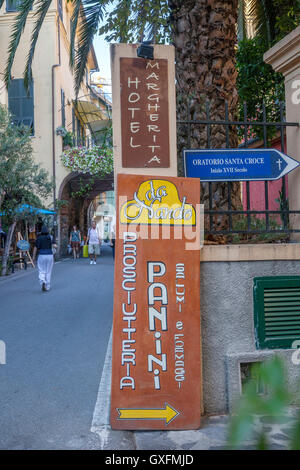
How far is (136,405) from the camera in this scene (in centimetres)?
321

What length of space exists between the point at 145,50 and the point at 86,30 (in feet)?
14.2

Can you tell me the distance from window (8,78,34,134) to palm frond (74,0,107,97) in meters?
14.4

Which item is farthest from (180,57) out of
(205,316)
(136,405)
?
(136,405)

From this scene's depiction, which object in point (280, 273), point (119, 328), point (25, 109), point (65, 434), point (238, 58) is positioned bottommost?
point (65, 434)

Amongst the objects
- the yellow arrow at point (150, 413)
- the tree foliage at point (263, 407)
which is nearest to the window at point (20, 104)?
the yellow arrow at point (150, 413)

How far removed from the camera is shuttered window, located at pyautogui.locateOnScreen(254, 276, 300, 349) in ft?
11.5

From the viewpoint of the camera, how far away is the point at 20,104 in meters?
21.6

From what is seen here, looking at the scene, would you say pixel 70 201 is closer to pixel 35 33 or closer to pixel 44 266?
pixel 44 266

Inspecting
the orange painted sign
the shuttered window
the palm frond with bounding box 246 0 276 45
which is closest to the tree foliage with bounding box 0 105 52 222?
the palm frond with bounding box 246 0 276 45

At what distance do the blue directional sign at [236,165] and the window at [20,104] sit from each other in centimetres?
1925

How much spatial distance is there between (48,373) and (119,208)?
2.46 meters

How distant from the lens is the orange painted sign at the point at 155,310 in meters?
3.21
